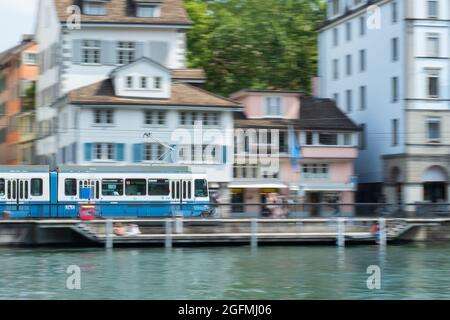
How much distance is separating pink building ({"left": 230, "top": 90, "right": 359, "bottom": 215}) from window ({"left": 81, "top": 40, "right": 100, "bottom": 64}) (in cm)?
978

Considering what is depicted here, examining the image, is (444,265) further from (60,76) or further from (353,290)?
(60,76)

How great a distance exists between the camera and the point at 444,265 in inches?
1598

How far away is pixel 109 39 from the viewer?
6788 cm

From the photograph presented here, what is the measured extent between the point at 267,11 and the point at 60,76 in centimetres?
2351

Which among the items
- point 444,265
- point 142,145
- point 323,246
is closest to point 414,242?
point 323,246

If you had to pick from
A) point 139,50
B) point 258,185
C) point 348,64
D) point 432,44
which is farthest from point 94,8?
point 432,44

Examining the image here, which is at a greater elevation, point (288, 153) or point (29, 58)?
point (29, 58)

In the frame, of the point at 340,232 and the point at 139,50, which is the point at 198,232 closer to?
the point at 340,232

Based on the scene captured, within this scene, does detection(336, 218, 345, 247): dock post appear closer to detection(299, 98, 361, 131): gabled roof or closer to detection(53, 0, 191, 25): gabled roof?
detection(299, 98, 361, 131): gabled roof

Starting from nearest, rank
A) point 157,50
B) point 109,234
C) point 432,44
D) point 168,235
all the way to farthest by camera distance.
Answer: point 109,234, point 168,235, point 432,44, point 157,50

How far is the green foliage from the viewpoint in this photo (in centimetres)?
8156

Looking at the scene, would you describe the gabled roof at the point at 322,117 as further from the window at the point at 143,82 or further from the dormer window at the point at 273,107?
the window at the point at 143,82

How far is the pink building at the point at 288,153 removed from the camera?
69312 mm

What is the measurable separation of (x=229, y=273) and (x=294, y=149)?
31557 millimetres
